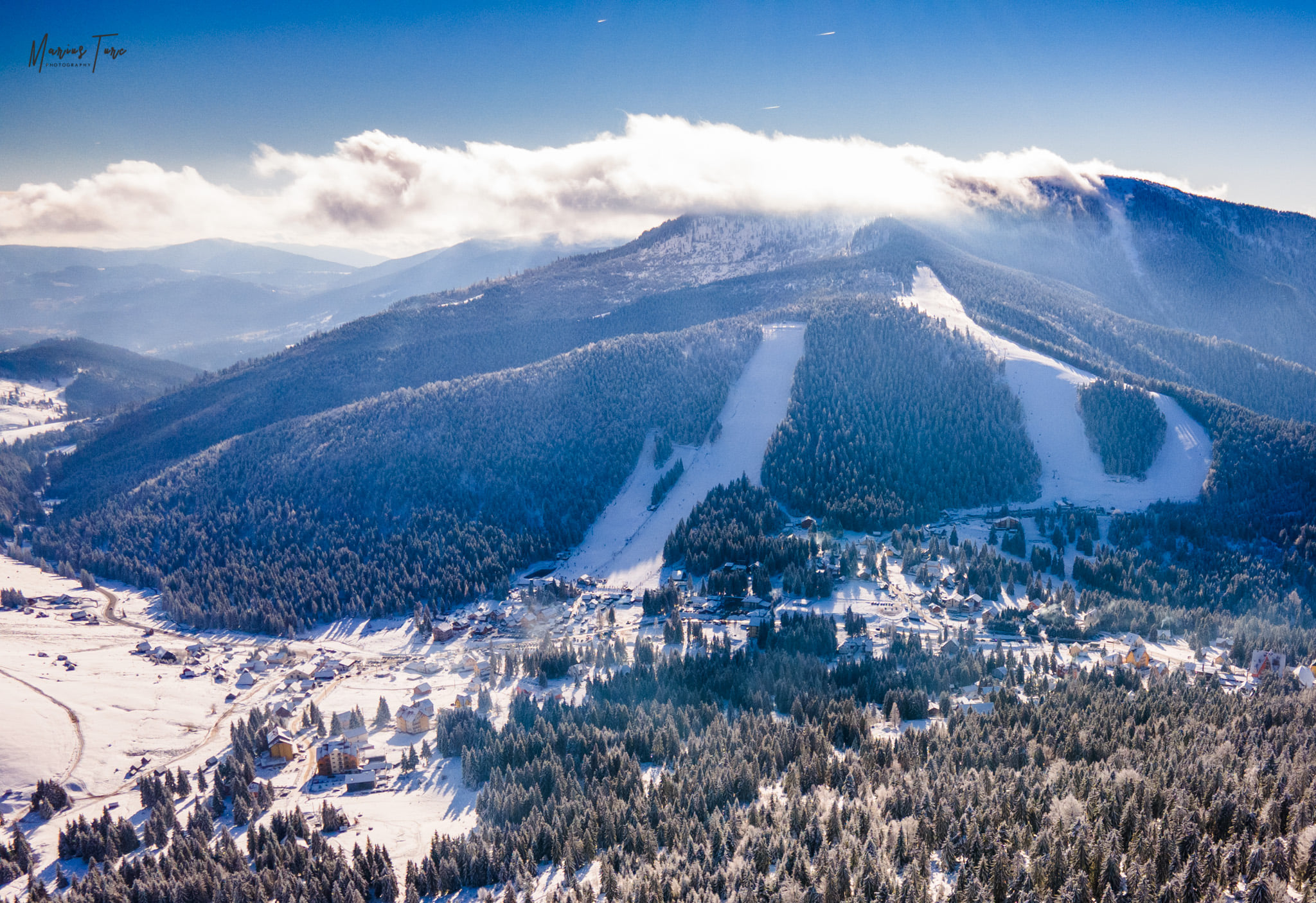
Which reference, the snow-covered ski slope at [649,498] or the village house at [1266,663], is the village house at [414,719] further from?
the village house at [1266,663]

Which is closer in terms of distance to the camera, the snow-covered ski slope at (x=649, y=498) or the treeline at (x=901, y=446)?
the snow-covered ski slope at (x=649, y=498)

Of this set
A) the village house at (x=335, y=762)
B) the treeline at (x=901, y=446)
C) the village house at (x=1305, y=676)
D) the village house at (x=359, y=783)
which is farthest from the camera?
the treeline at (x=901, y=446)

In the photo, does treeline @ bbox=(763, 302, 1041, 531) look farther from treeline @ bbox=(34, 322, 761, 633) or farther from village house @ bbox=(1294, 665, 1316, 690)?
village house @ bbox=(1294, 665, 1316, 690)

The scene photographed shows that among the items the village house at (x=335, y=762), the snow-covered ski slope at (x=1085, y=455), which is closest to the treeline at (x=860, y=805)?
the village house at (x=335, y=762)

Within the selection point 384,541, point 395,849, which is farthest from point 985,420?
point 395,849

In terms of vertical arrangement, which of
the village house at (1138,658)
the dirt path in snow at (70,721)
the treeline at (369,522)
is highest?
the treeline at (369,522)

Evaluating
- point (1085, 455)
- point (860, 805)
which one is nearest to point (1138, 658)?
point (860, 805)

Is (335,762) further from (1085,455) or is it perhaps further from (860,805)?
(1085,455)
